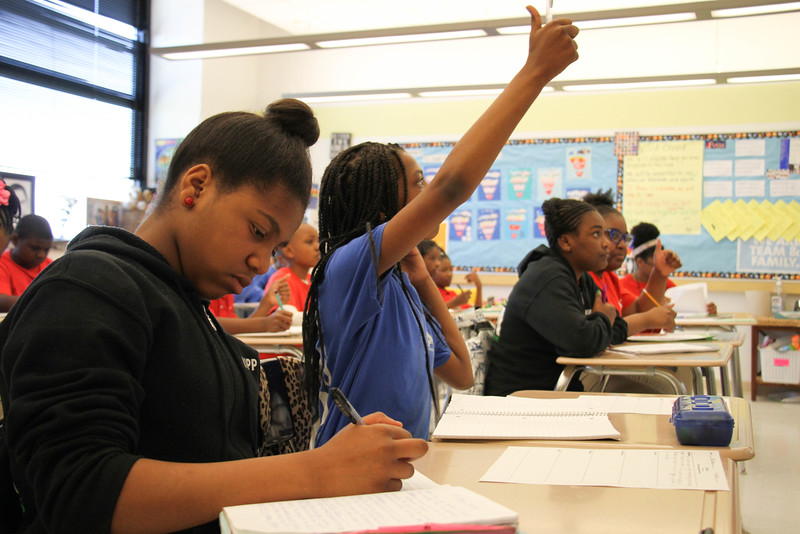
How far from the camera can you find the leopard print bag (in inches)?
36.7

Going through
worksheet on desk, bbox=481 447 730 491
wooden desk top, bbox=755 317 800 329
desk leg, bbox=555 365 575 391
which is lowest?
wooden desk top, bbox=755 317 800 329

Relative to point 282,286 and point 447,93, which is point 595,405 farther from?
point 447,93

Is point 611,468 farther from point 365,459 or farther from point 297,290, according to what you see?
point 297,290

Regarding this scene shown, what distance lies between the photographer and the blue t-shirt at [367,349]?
3.94ft

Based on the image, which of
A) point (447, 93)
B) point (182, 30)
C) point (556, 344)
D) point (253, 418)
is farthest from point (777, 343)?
point (182, 30)

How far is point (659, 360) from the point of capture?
2182 mm

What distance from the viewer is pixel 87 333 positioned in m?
0.62

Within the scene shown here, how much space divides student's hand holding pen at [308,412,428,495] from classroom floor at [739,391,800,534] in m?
2.29

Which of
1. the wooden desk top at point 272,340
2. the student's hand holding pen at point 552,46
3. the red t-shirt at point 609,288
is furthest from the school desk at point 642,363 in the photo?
the student's hand holding pen at point 552,46

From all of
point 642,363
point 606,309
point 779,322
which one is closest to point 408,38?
point 606,309

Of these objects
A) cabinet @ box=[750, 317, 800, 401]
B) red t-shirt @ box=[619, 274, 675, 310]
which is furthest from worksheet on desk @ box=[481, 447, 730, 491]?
cabinet @ box=[750, 317, 800, 401]

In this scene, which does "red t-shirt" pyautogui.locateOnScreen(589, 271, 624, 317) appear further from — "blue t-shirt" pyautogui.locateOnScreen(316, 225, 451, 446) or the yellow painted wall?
the yellow painted wall

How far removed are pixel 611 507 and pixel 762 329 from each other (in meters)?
5.30

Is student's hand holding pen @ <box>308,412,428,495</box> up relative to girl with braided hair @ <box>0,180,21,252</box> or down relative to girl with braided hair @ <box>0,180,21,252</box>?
down
